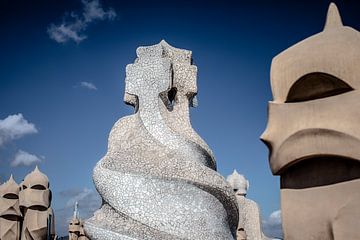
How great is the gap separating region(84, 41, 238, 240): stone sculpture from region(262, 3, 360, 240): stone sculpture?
2.90 meters

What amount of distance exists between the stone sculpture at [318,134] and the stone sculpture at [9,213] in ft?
26.1

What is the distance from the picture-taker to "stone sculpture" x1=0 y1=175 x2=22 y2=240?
9.38 meters

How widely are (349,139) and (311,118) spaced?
26 centimetres

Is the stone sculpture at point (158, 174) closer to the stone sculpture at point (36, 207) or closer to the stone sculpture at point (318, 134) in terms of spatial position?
the stone sculpture at point (318, 134)

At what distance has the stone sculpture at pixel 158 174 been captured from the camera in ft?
18.1

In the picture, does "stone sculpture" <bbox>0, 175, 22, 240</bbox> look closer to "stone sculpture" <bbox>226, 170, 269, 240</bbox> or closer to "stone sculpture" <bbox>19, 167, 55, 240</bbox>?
"stone sculpture" <bbox>19, 167, 55, 240</bbox>

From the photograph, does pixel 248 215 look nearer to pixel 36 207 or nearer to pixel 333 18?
pixel 36 207

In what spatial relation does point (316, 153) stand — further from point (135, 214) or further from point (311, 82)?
point (135, 214)

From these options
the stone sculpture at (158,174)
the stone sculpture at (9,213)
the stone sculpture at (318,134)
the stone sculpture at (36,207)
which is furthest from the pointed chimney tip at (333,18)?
the stone sculpture at (9,213)

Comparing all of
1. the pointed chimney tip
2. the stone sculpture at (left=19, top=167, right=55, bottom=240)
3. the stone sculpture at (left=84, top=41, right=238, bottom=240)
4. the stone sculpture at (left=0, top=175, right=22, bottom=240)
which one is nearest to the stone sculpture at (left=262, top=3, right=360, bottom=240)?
the pointed chimney tip

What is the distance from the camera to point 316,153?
8.34 feet

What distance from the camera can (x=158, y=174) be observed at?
18.7 ft

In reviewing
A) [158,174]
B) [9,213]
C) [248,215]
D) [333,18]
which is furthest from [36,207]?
[333,18]

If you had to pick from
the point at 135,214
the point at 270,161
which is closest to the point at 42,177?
the point at 135,214
